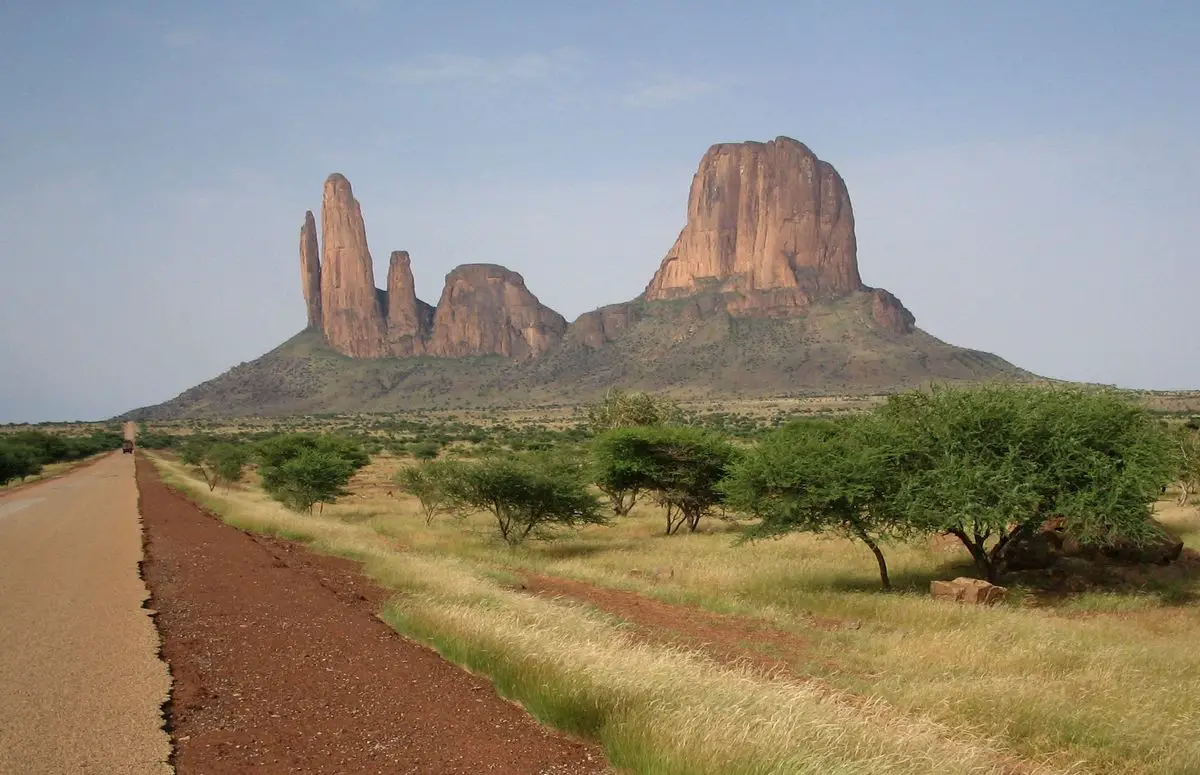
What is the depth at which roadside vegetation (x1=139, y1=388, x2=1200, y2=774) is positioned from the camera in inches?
308

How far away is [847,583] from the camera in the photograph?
2288cm

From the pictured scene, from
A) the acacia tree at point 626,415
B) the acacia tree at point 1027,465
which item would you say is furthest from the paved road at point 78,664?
the acacia tree at point 626,415

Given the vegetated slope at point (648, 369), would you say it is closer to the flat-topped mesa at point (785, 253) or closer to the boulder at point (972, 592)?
the flat-topped mesa at point (785, 253)

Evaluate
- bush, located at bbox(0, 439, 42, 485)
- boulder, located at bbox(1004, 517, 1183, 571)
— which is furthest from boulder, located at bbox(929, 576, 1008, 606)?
bush, located at bbox(0, 439, 42, 485)

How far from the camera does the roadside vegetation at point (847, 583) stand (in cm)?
782

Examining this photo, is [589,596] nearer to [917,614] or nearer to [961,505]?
[917,614]

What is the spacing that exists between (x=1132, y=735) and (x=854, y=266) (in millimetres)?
187030

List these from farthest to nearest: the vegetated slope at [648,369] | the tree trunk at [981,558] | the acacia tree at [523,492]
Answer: the vegetated slope at [648,369] → the acacia tree at [523,492] → the tree trunk at [981,558]

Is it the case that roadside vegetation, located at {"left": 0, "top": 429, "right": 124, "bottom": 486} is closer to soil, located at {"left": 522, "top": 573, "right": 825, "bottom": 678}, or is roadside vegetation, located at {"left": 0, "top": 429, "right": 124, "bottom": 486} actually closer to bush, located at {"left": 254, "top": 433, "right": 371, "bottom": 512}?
bush, located at {"left": 254, "top": 433, "right": 371, "bottom": 512}

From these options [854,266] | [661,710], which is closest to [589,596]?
[661,710]

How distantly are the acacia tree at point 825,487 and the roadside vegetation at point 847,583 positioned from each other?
81mm

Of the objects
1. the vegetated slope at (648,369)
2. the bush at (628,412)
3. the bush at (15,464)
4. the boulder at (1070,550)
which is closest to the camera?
the boulder at (1070,550)

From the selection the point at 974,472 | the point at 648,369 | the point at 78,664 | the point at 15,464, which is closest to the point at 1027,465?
the point at 974,472

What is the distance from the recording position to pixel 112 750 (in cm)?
686
